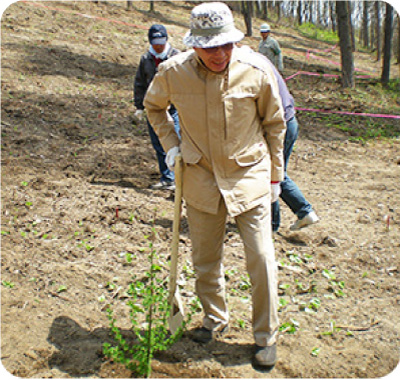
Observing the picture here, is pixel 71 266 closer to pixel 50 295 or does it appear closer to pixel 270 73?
pixel 50 295

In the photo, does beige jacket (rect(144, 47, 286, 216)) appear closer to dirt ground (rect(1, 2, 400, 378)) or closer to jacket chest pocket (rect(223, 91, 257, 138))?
jacket chest pocket (rect(223, 91, 257, 138))

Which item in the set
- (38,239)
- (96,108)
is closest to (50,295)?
(38,239)

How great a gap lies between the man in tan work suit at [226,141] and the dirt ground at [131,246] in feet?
2.17

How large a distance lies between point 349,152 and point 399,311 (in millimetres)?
5164

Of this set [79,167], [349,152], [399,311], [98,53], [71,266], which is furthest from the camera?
[98,53]

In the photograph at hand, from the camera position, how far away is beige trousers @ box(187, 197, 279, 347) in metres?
2.97

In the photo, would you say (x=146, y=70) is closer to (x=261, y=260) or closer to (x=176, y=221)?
(x=176, y=221)

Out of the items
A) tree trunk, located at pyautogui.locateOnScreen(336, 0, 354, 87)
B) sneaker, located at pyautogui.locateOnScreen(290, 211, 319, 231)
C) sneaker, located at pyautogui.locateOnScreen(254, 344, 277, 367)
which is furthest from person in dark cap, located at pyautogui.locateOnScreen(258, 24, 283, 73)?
sneaker, located at pyautogui.locateOnScreen(254, 344, 277, 367)

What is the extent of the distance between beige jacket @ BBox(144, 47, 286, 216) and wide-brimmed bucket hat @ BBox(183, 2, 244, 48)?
0.51 ft

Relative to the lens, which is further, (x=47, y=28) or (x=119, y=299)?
(x=47, y=28)

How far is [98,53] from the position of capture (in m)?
12.6

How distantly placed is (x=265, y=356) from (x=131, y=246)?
6.71ft

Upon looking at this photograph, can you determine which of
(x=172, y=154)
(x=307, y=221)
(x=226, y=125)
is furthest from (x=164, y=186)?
(x=226, y=125)

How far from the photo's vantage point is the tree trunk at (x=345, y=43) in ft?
42.1
